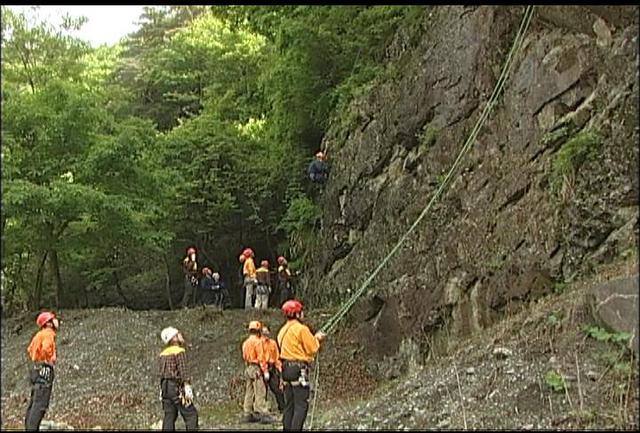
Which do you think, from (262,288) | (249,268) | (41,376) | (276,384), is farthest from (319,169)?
(41,376)

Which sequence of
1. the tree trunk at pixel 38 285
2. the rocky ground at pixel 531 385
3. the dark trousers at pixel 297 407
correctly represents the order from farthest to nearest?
1. the tree trunk at pixel 38 285
2. the dark trousers at pixel 297 407
3. the rocky ground at pixel 531 385

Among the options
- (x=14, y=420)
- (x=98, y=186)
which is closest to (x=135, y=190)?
(x=98, y=186)

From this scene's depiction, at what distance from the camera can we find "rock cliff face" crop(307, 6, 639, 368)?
12078 mm

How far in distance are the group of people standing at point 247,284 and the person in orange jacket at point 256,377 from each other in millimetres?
7946

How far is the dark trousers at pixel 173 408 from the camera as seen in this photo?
33.2ft

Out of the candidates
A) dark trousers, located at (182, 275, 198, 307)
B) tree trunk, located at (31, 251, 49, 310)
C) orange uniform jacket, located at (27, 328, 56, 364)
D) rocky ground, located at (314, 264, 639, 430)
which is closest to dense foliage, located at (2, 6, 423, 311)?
tree trunk, located at (31, 251, 49, 310)

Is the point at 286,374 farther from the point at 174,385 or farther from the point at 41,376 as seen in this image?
the point at 41,376

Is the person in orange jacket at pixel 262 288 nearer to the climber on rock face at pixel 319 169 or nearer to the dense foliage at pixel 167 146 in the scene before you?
the dense foliage at pixel 167 146

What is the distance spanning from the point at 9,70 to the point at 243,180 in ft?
25.1

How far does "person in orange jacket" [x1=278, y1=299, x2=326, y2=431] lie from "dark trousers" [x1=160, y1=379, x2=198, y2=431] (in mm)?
1194

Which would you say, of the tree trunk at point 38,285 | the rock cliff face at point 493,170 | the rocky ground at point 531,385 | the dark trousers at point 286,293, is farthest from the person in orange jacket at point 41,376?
the dark trousers at point 286,293

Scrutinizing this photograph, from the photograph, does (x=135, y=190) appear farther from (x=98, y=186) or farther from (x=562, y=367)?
(x=562, y=367)

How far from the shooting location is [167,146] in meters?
25.3

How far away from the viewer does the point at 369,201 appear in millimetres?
19094
